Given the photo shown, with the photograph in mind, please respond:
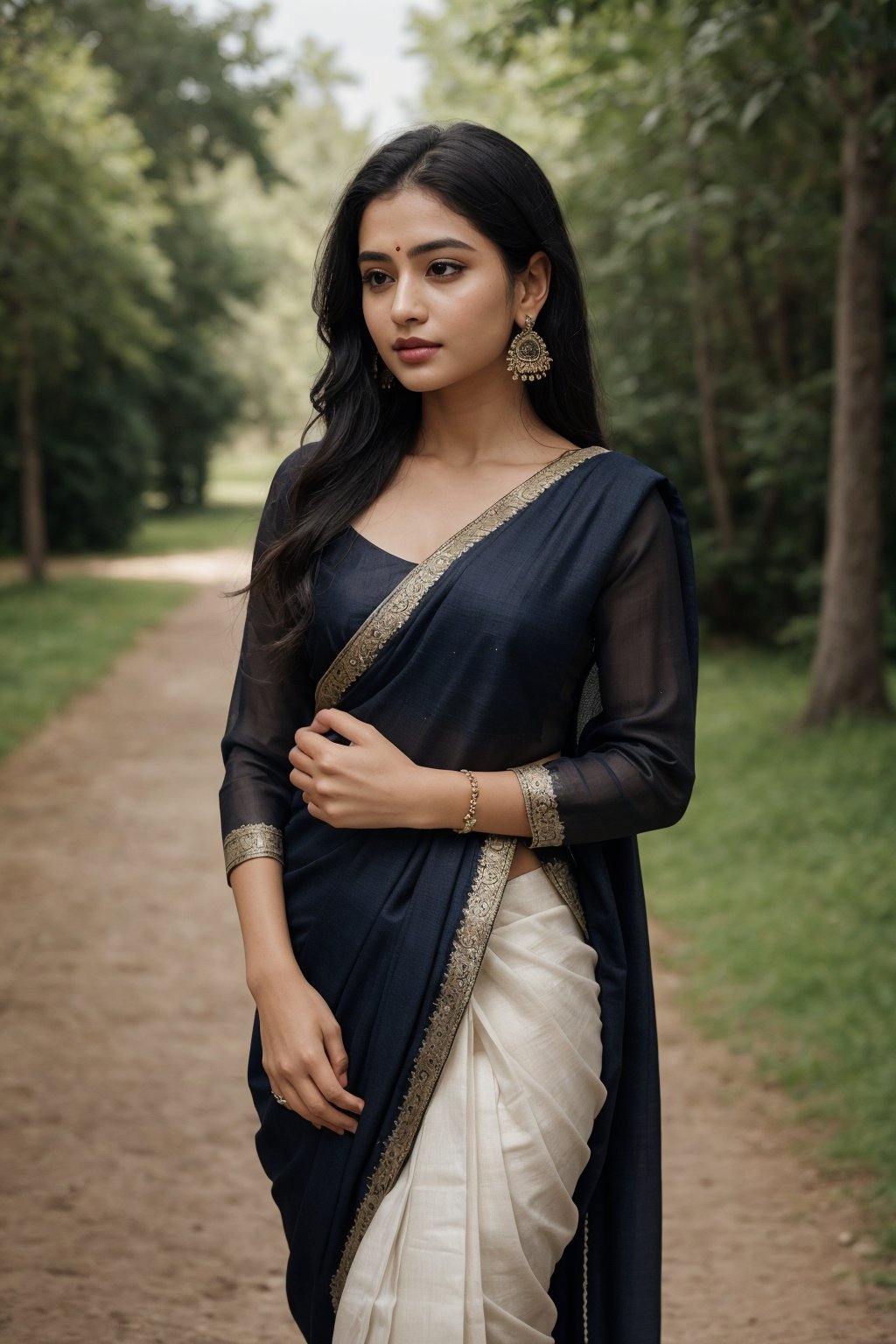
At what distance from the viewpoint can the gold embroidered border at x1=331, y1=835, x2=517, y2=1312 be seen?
1.76 metres

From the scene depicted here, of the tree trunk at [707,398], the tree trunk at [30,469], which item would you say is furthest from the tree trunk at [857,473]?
the tree trunk at [30,469]

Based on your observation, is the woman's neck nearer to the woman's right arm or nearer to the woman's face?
the woman's face

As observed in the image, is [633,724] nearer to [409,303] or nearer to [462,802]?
[462,802]

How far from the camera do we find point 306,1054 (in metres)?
1.79

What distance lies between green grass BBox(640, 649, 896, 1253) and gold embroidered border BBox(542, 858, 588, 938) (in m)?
2.13

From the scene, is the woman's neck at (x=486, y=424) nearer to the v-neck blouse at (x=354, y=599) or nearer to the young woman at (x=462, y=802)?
the young woman at (x=462, y=802)

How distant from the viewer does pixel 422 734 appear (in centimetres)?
183

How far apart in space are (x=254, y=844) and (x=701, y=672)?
9608mm

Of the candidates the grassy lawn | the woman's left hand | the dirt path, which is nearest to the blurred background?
the dirt path

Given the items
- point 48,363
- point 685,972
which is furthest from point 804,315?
point 48,363

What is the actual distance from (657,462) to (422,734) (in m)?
11.4

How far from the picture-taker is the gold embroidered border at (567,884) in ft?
6.21

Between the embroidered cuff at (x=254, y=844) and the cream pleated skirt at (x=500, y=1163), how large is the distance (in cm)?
34

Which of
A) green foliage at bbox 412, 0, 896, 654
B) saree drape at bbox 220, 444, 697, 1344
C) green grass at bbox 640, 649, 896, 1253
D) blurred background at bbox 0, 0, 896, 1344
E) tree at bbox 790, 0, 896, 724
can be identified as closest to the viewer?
saree drape at bbox 220, 444, 697, 1344
